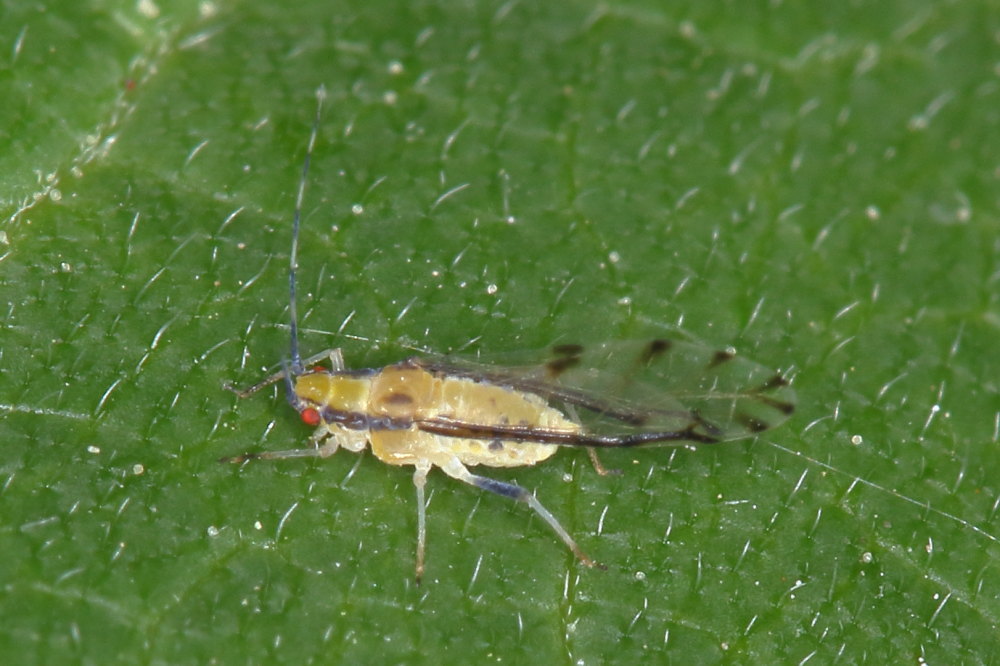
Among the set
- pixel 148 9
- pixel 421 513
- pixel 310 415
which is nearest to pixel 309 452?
pixel 310 415

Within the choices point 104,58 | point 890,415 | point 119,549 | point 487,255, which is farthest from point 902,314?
point 104,58

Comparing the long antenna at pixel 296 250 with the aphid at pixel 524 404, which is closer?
the aphid at pixel 524 404

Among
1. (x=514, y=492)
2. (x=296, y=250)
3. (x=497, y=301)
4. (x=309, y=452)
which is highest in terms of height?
(x=296, y=250)

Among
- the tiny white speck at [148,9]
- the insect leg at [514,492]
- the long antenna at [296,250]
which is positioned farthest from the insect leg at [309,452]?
the tiny white speck at [148,9]

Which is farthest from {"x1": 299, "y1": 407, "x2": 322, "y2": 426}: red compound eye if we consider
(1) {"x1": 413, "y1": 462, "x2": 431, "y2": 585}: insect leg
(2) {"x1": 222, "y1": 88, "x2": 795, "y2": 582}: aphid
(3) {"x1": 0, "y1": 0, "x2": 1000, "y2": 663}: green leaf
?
(1) {"x1": 413, "y1": 462, "x2": 431, "y2": 585}: insect leg

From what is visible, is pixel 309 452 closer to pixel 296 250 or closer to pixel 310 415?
pixel 310 415

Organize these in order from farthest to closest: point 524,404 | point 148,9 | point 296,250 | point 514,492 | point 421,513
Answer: point 148,9 → point 296,250 → point 524,404 → point 514,492 → point 421,513

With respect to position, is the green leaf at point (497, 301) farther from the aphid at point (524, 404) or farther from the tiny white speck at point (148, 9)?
the aphid at point (524, 404)
